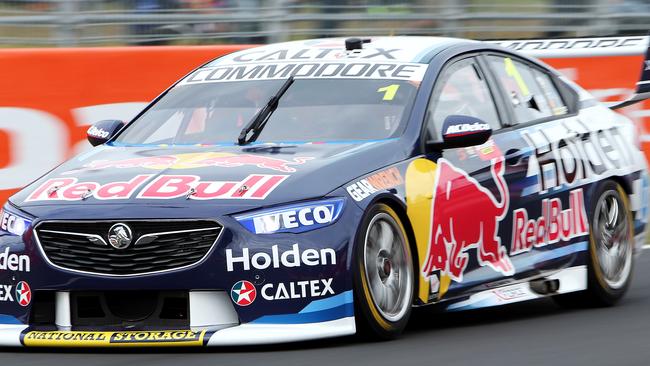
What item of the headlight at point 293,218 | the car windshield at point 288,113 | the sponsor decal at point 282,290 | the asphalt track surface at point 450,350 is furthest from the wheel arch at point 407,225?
the sponsor decal at point 282,290

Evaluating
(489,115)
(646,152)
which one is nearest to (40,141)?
(489,115)

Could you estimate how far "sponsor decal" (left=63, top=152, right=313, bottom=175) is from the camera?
677 centimetres

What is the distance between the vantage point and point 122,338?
6328 millimetres

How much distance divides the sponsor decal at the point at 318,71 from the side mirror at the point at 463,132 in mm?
426

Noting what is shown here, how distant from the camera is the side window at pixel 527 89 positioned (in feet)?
27.4

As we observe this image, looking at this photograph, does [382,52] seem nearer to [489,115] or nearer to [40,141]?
[489,115]

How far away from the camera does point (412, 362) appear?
20.1ft

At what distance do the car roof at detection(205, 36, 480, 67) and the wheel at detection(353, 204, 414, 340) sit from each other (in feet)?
4.50

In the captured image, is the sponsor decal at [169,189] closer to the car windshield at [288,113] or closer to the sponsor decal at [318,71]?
the car windshield at [288,113]

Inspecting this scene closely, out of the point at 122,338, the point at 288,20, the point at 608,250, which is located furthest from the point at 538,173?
the point at 288,20

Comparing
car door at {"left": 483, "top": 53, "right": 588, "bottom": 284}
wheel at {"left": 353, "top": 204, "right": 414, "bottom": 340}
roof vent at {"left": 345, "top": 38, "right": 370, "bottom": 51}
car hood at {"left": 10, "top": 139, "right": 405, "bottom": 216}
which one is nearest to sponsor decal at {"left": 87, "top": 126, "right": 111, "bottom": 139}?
car hood at {"left": 10, "top": 139, "right": 405, "bottom": 216}

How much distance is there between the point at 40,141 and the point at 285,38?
2.95 meters

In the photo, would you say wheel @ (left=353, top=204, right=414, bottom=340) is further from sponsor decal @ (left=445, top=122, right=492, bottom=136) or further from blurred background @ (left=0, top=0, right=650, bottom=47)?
blurred background @ (left=0, top=0, right=650, bottom=47)

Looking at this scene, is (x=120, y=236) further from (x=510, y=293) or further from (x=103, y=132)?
(x=510, y=293)
